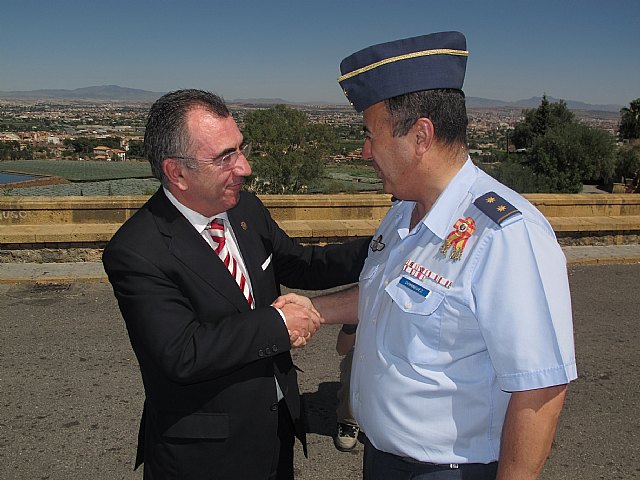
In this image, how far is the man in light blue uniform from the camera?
58.5 inches

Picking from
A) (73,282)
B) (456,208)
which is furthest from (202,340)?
(73,282)

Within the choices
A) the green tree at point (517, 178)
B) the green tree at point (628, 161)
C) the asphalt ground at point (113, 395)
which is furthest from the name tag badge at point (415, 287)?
the green tree at point (628, 161)

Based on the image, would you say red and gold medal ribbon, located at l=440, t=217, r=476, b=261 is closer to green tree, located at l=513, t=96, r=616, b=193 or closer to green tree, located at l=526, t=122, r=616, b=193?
green tree, located at l=513, t=96, r=616, b=193

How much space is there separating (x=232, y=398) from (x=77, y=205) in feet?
22.4

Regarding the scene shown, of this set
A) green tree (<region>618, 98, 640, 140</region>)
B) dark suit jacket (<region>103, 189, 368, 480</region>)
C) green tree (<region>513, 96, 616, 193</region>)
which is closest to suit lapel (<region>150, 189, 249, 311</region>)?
dark suit jacket (<region>103, 189, 368, 480</region>)

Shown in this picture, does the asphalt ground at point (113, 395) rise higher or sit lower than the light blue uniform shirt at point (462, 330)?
lower

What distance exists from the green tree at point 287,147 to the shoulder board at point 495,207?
5618 centimetres

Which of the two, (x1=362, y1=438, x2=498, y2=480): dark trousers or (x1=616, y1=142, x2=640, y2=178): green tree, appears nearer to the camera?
(x1=362, y1=438, x2=498, y2=480): dark trousers

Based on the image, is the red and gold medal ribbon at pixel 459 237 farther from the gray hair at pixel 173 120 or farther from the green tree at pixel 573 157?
the green tree at pixel 573 157

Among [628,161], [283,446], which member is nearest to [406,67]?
[283,446]

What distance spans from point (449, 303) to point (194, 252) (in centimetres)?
93

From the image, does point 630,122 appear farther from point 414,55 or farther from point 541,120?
point 414,55

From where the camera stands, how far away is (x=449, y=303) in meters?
1.62

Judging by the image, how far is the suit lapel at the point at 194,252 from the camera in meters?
2.07
